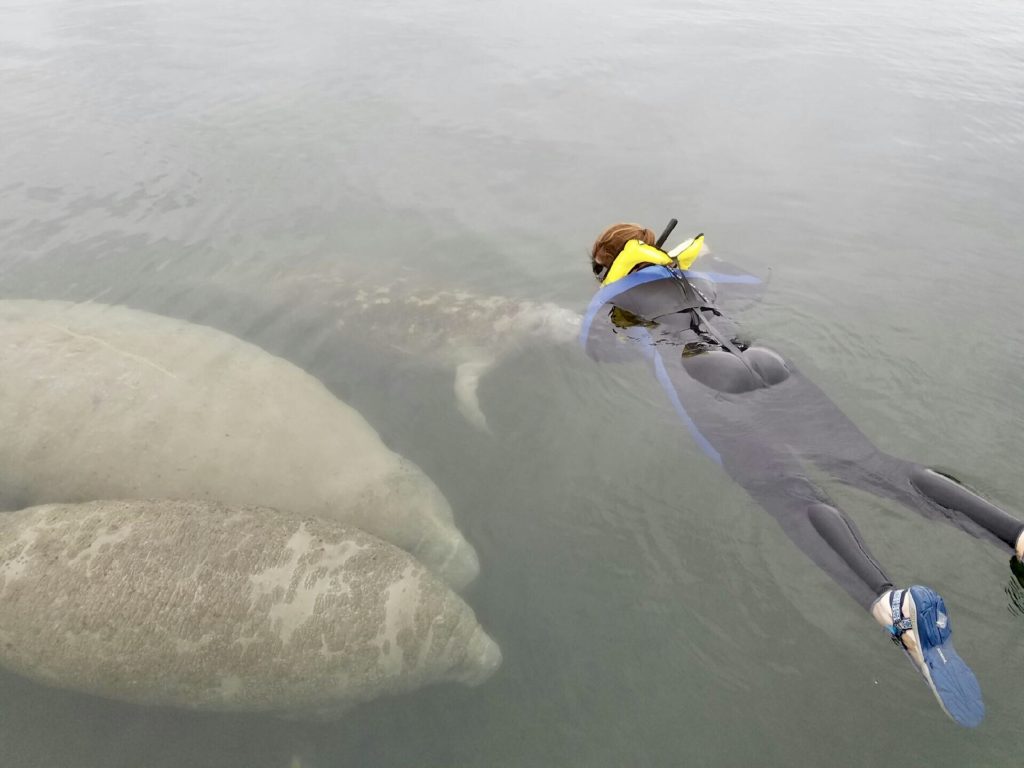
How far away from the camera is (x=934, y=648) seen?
333cm

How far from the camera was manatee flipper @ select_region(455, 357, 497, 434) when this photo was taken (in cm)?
592

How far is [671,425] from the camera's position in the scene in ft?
18.4

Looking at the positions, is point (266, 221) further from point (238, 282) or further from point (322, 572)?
point (322, 572)

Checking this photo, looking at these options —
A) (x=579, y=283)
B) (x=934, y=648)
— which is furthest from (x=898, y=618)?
(x=579, y=283)

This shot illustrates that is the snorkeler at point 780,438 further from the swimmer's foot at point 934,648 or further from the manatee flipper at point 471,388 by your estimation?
the manatee flipper at point 471,388

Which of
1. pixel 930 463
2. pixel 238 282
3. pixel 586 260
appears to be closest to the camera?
pixel 930 463

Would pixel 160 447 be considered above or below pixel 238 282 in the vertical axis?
above

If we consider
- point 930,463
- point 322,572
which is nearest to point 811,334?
point 930,463

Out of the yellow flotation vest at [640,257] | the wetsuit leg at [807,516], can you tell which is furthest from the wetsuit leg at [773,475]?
the yellow flotation vest at [640,257]

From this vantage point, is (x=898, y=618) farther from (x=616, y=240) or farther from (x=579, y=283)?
(x=579, y=283)

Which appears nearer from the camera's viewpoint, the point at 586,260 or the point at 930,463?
the point at 930,463

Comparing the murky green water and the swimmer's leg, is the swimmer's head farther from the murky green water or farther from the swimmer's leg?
the swimmer's leg

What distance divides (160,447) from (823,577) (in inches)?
188

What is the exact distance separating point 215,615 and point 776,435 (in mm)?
3823
